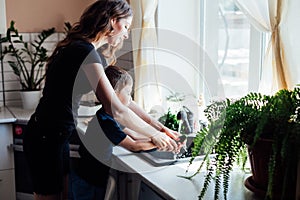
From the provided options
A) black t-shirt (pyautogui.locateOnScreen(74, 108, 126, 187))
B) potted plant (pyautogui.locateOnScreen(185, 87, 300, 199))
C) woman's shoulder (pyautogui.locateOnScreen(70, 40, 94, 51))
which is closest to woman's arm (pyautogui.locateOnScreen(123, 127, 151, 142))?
black t-shirt (pyautogui.locateOnScreen(74, 108, 126, 187))

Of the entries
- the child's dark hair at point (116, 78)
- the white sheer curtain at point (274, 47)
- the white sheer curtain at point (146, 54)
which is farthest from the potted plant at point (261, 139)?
the white sheer curtain at point (146, 54)

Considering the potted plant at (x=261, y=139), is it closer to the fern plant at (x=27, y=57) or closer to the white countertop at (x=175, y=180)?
the white countertop at (x=175, y=180)

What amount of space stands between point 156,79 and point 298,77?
1.14 metres

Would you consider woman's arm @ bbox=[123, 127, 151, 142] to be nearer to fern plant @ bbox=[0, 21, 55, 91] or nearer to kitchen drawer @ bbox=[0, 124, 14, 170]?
kitchen drawer @ bbox=[0, 124, 14, 170]

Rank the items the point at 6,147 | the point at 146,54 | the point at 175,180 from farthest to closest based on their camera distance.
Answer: the point at 6,147, the point at 146,54, the point at 175,180

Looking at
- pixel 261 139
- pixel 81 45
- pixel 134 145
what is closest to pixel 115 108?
pixel 134 145

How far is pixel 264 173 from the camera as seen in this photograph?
4.15 ft

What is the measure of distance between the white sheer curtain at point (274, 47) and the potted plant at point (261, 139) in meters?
0.25

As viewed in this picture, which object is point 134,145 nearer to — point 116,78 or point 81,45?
point 116,78

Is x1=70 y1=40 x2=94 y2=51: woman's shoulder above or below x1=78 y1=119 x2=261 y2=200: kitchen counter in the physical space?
above

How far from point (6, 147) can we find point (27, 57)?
0.77 meters

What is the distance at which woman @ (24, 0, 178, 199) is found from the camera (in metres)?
1.70

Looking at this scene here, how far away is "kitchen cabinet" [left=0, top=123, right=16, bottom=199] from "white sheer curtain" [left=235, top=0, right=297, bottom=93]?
5.73 ft

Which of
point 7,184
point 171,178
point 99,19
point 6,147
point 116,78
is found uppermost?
point 99,19
